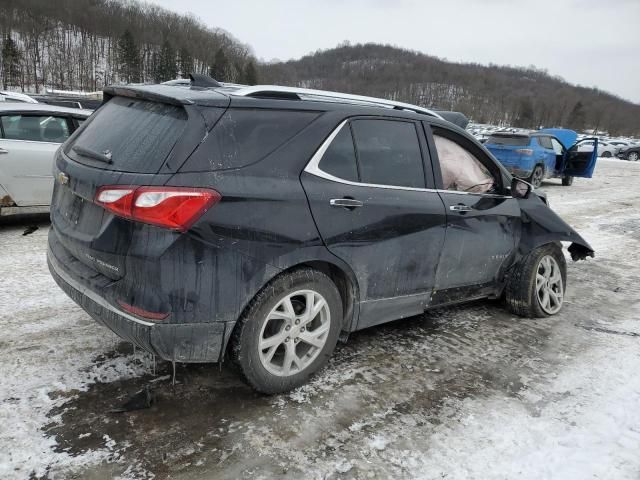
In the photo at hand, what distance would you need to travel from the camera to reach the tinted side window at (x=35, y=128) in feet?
19.3

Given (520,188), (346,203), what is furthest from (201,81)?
(520,188)

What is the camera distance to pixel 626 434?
2.66 meters

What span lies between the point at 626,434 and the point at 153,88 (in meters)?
3.27

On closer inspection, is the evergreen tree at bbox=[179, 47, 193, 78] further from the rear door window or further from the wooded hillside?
the rear door window

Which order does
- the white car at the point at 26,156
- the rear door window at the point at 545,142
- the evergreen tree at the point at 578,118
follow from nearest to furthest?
the white car at the point at 26,156 < the rear door window at the point at 545,142 < the evergreen tree at the point at 578,118

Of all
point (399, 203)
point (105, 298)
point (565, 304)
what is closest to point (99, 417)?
point (105, 298)

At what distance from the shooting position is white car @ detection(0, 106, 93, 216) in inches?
229

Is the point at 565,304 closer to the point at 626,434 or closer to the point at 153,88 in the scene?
the point at 626,434

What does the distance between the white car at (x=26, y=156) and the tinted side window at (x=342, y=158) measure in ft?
14.1

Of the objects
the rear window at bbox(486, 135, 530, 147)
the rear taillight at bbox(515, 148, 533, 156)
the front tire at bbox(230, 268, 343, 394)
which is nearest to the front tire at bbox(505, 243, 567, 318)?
the front tire at bbox(230, 268, 343, 394)

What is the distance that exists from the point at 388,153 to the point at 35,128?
501cm

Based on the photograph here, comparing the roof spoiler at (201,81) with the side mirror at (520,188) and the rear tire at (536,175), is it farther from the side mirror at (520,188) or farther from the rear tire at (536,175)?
the rear tire at (536,175)

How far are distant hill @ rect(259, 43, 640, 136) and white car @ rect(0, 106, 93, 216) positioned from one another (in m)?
119

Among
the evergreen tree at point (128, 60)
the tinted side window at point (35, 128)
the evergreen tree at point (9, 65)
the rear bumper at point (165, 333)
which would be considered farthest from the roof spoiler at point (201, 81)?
the evergreen tree at point (128, 60)
